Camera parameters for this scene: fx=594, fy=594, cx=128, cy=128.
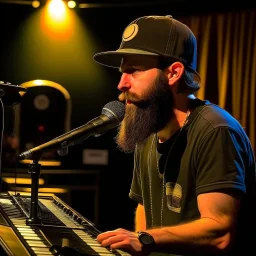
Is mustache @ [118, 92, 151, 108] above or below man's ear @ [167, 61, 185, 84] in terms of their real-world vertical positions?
below

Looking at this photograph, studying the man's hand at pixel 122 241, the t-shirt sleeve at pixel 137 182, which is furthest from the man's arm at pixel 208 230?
the t-shirt sleeve at pixel 137 182

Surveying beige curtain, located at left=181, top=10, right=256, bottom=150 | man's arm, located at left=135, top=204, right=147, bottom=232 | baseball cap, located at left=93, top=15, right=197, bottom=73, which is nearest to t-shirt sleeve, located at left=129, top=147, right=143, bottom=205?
man's arm, located at left=135, top=204, right=147, bottom=232

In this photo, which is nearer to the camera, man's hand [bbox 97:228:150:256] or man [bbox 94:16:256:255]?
man's hand [bbox 97:228:150:256]

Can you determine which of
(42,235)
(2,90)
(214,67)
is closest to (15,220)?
(42,235)

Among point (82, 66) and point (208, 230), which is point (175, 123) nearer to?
point (208, 230)

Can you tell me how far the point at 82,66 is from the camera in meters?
7.64

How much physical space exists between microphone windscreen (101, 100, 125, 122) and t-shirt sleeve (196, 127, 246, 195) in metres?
0.33

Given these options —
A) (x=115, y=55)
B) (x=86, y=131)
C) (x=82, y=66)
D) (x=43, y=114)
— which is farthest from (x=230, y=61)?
(x=86, y=131)

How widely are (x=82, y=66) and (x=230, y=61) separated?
6.55ft

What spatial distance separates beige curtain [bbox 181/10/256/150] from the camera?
6.51m

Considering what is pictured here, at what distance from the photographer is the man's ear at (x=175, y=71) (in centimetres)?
218

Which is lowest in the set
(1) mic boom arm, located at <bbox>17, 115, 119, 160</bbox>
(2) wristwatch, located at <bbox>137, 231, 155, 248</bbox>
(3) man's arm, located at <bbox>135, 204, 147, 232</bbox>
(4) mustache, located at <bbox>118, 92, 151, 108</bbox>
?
(3) man's arm, located at <bbox>135, 204, 147, 232</bbox>

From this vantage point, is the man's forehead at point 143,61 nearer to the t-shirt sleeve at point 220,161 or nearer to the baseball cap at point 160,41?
the baseball cap at point 160,41

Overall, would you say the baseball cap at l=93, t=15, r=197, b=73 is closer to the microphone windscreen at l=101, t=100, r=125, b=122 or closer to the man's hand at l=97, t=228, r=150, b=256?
the microphone windscreen at l=101, t=100, r=125, b=122
